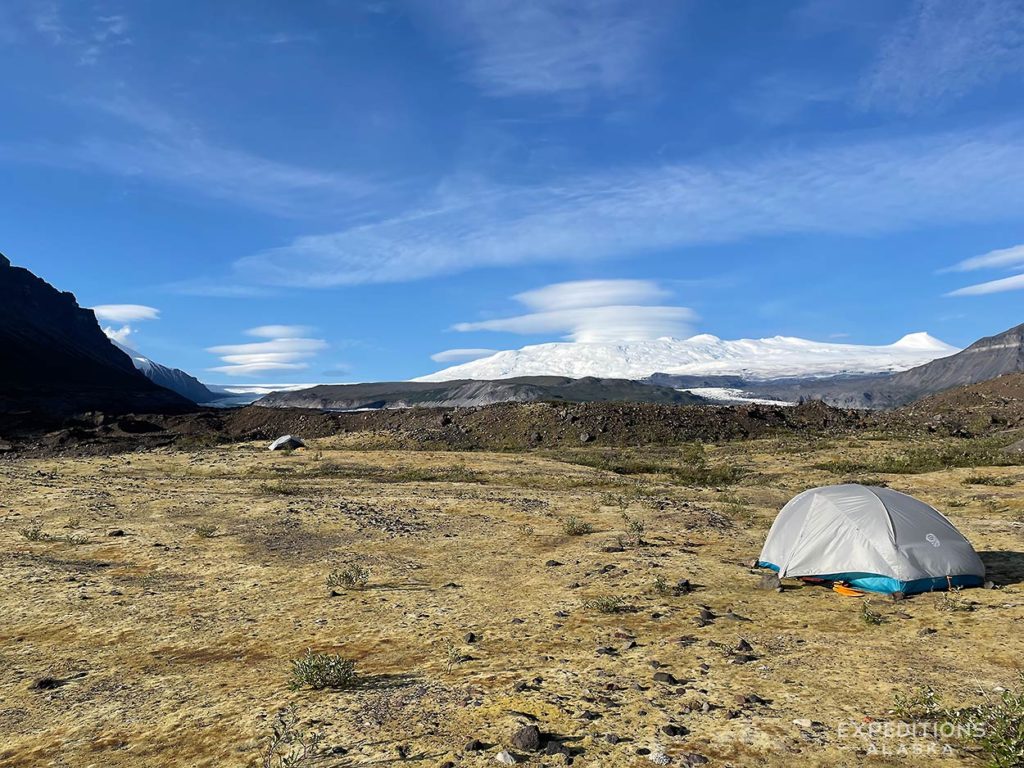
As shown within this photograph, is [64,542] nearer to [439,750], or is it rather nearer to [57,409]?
[439,750]

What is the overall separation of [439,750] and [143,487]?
28.9 meters

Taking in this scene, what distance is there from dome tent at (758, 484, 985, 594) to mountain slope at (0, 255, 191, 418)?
8649cm

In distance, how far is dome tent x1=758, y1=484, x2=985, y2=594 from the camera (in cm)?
1333

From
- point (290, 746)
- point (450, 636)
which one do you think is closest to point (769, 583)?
point (450, 636)

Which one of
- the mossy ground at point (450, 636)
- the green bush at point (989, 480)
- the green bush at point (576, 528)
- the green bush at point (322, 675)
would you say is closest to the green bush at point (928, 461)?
the green bush at point (989, 480)

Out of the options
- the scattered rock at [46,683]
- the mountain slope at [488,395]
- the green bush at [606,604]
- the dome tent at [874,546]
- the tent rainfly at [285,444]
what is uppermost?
the mountain slope at [488,395]

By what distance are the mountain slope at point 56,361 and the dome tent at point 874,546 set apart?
284ft

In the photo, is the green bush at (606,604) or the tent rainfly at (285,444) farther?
the tent rainfly at (285,444)

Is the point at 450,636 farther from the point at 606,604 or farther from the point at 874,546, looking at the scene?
the point at 874,546

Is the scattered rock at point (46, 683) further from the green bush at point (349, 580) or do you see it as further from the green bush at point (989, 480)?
the green bush at point (989, 480)

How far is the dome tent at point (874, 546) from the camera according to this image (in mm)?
13328

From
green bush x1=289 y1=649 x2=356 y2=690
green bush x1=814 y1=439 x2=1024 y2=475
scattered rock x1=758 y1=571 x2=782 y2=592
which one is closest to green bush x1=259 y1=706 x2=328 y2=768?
green bush x1=289 y1=649 x2=356 y2=690

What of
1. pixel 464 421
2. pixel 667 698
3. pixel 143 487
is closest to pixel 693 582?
pixel 667 698

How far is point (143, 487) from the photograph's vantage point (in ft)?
102
